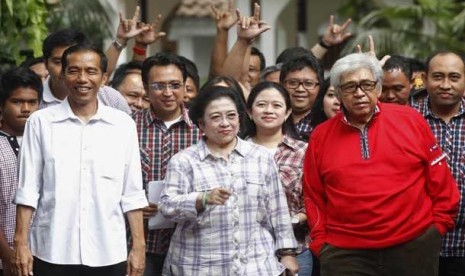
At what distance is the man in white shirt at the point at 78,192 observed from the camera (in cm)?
739

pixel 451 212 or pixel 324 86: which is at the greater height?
pixel 324 86

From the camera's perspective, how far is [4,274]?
811cm

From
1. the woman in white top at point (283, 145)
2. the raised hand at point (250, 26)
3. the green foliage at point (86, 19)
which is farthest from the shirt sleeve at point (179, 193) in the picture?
the green foliage at point (86, 19)

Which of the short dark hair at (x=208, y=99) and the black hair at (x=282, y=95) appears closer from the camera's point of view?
the short dark hair at (x=208, y=99)

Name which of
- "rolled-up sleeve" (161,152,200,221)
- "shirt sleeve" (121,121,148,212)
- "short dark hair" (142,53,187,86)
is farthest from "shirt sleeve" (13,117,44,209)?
"short dark hair" (142,53,187,86)

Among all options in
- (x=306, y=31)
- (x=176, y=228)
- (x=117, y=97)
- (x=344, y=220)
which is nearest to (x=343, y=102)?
(x=344, y=220)

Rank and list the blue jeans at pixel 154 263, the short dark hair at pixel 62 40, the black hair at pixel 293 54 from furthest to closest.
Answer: the black hair at pixel 293 54
the short dark hair at pixel 62 40
the blue jeans at pixel 154 263

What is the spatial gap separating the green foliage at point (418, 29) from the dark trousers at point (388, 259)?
32.6 ft

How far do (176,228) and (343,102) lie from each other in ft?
4.30

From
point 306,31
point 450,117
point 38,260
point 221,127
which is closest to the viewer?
point 38,260

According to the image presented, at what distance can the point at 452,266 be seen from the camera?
28.7ft

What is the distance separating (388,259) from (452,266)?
1157mm

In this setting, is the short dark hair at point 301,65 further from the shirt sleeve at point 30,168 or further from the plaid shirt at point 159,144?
the shirt sleeve at point 30,168

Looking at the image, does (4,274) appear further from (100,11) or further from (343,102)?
(100,11)
